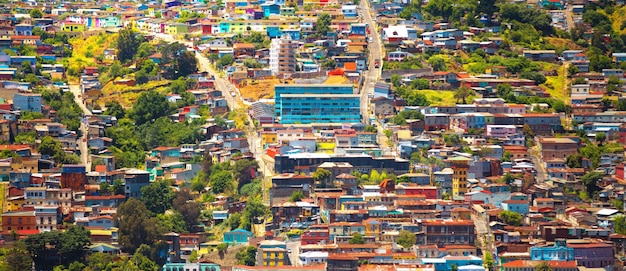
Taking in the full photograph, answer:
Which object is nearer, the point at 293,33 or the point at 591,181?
the point at 591,181

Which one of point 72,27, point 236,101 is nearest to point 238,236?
point 236,101

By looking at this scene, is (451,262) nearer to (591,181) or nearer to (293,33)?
(591,181)

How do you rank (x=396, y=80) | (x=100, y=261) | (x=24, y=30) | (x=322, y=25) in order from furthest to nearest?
(x=322, y=25)
(x=24, y=30)
(x=396, y=80)
(x=100, y=261)

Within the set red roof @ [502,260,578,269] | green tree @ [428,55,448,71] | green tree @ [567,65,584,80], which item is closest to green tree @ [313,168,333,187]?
red roof @ [502,260,578,269]

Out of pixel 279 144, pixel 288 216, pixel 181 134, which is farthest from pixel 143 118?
pixel 288 216

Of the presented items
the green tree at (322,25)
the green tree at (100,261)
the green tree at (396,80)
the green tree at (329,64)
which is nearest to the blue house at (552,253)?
the green tree at (100,261)

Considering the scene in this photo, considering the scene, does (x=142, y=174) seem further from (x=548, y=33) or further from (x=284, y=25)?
(x=548, y=33)
